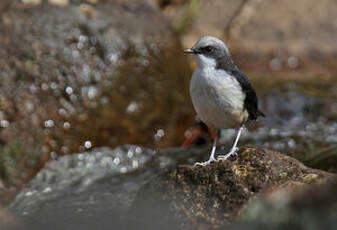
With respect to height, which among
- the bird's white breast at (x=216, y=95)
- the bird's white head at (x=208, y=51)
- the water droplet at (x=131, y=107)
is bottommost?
the water droplet at (x=131, y=107)

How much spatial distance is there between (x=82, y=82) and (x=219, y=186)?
3.86 m

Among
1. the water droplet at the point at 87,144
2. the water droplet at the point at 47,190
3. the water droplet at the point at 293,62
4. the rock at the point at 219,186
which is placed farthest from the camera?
the water droplet at the point at 293,62

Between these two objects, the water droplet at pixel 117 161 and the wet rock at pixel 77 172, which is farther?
the water droplet at pixel 117 161

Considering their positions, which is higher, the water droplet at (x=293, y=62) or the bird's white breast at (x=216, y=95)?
the bird's white breast at (x=216, y=95)

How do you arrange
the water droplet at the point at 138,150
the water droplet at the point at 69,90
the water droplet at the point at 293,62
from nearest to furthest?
the water droplet at the point at 69,90
the water droplet at the point at 138,150
the water droplet at the point at 293,62

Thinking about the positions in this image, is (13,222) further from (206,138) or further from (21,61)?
(206,138)

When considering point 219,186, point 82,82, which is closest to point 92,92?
point 82,82

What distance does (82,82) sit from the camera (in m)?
7.99

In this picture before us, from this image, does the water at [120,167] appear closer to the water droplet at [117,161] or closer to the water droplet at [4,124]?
the water droplet at [117,161]

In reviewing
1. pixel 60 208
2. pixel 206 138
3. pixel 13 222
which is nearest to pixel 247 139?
pixel 206 138

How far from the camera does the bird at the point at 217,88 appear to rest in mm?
5070

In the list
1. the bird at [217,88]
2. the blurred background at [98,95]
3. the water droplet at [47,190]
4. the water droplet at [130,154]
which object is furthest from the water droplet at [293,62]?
the bird at [217,88]

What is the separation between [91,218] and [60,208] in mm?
630

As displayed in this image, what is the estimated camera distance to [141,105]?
8.36 m
